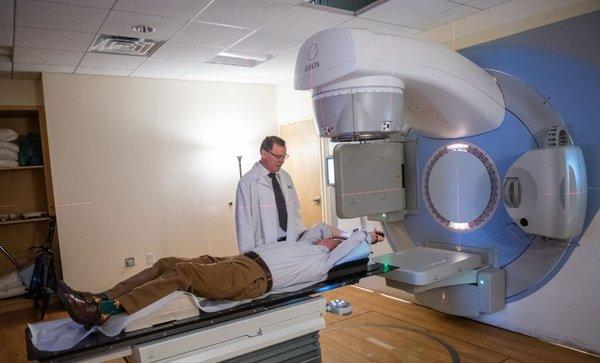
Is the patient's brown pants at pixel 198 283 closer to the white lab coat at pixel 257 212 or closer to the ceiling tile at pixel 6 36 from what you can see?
the white lab coat at pixel 257 212

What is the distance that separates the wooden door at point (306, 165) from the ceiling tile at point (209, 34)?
5.12 ft

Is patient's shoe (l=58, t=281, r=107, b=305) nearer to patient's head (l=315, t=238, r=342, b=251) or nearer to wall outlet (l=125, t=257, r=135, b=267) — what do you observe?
patient's head (l=315, t=238, r=342, b=251)

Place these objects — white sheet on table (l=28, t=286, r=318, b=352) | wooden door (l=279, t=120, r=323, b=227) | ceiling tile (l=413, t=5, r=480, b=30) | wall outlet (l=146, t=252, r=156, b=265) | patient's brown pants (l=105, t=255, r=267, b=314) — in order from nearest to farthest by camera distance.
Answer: white sheet on table (l=28, t=286, r=318, b=352), patient's brown pants (l=105, t=255, r=267, b=314), ceiling tile (l=413, t=5, r=480, b=30), wall outlet (l=146, t=252, r=156, b=265), wooden door (l=279, t=120, r=323, b=227)

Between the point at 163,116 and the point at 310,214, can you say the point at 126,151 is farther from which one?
the point at 310,214

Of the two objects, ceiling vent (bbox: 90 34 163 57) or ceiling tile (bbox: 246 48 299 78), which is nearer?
ceiling vent (bbox: 90 34 163 57)

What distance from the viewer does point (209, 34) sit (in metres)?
2.90

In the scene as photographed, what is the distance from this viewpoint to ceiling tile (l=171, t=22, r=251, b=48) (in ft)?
9.04

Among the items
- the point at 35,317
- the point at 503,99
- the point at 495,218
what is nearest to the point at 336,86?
the point at 503,99

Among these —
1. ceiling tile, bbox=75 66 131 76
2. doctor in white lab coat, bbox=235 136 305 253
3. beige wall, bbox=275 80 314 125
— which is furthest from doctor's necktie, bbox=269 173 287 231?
ceiling tile, bbox=75 66 131 76

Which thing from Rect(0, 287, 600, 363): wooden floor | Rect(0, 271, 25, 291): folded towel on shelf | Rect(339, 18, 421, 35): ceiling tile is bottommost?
Rect(0, 287, 600, 363): wooden floor

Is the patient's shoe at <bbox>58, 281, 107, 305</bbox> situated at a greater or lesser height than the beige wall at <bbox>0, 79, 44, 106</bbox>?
lesser

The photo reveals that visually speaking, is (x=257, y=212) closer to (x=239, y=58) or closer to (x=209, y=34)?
(x=209, y=34)

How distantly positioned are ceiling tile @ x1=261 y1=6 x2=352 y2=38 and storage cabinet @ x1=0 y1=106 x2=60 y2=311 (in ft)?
8.61

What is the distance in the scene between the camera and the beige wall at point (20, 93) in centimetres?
378
